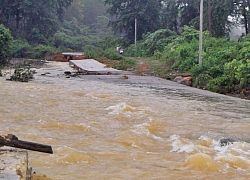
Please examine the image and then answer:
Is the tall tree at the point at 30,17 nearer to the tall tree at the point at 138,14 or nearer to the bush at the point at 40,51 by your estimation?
the bush at the point at 40,51

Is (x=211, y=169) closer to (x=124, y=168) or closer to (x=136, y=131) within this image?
(x=124, y=168)

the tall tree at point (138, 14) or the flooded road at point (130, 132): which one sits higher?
the tall tree at point (138, 14)

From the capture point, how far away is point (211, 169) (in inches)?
198

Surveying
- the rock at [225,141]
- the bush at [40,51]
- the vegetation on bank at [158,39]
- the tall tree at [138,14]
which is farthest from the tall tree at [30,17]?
the rock at [225,141]

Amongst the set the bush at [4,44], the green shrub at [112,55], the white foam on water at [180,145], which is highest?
the bush at [4,44]

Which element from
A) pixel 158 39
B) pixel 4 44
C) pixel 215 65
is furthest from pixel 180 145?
pixel 158 39

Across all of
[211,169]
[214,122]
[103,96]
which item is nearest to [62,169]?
[211,169]

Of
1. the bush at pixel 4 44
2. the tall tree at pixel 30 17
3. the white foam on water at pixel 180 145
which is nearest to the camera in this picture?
the white foam on water at pixel 180 145

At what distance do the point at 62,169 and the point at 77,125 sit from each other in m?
2.59

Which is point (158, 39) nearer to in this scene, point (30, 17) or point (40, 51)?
point (40, 51)

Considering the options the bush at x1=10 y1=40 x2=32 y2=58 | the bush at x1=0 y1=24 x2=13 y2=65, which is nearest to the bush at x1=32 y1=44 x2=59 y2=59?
the bush at x1=10 y1=40 x2=32 y2=58

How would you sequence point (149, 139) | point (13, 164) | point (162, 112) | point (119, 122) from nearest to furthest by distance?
point (13, 164), point (149, 139), point (119, 122), point (162, 112)

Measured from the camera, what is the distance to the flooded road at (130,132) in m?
4.91

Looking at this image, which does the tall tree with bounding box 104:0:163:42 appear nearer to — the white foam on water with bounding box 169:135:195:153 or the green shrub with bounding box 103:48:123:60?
the green shrub with bounding box 103:48:123:60
